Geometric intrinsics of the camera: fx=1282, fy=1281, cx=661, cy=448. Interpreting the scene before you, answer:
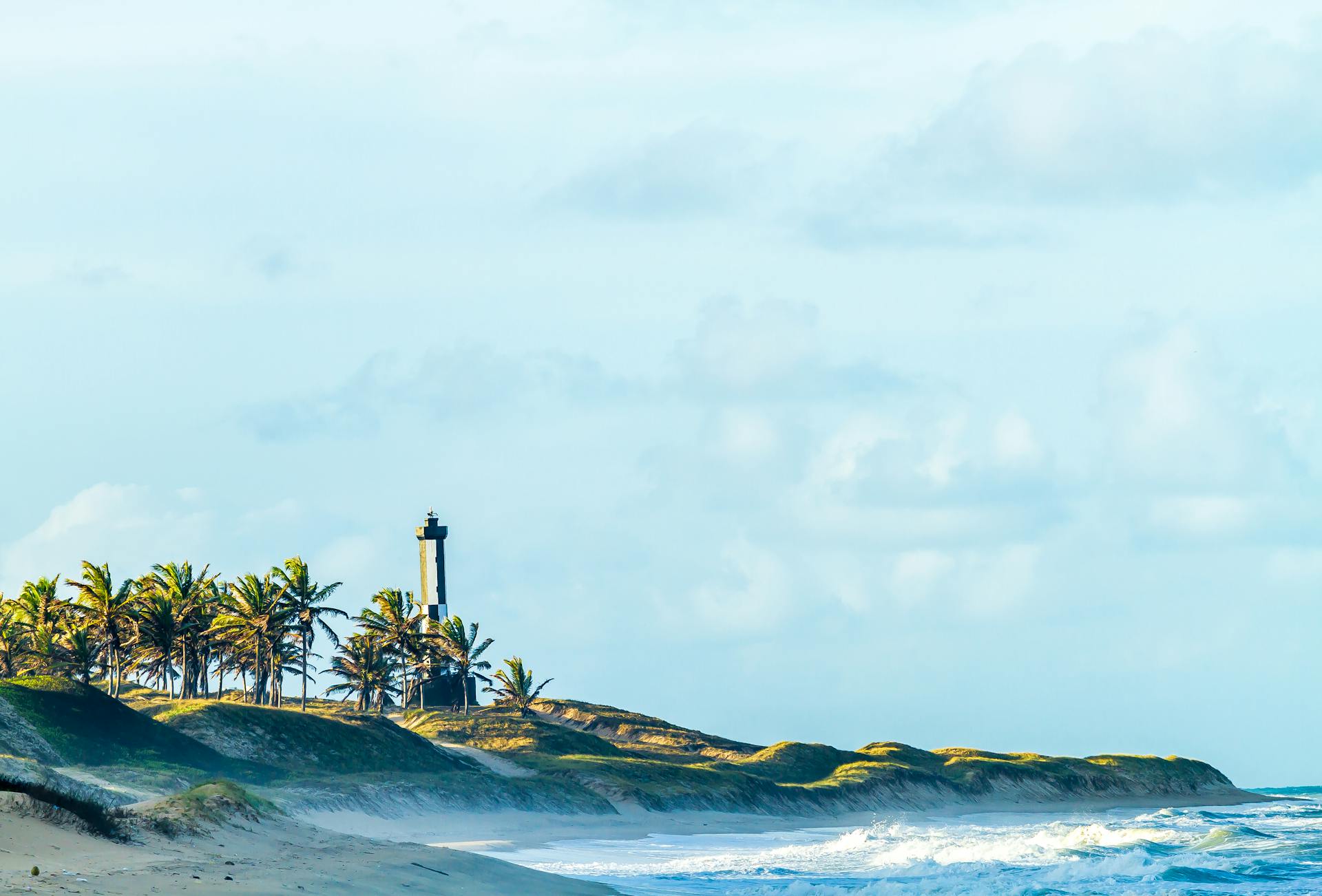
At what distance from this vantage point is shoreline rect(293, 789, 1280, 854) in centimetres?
4359

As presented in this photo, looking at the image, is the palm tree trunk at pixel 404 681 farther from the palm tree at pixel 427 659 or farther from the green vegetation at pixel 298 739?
the green vegetation at pixel 298 739

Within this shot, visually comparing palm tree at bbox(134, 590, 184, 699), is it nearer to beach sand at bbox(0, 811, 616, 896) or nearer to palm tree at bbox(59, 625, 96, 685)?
palm tree at bbox(59, 625, 96, 685)

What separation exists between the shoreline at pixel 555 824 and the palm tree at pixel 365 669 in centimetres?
4051

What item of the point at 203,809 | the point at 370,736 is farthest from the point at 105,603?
the point at 203,809

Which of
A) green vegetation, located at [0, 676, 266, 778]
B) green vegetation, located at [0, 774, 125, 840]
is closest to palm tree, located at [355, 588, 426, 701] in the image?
green vegetation, located at [0, 676, 266, 778]

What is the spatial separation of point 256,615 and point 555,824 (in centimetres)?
3364

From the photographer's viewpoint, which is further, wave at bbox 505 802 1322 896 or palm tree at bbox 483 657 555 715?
palm tree at bbox 483 657 555 715

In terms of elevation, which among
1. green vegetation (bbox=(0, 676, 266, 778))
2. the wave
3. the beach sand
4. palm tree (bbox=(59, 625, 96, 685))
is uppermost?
palm tree (bbox=(59, 625, 96, 685))

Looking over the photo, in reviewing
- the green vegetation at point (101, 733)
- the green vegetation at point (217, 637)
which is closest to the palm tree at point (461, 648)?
the green vegetation at point (217, 637)

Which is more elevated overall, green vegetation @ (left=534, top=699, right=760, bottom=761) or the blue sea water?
green vegetation @ (left=534, top=699, right=760, bottom=761)

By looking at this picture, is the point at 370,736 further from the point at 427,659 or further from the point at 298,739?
the point at 427,659

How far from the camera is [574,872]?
34.3 meters

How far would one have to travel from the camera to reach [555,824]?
2100 inches

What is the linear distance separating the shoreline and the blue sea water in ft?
5.59
